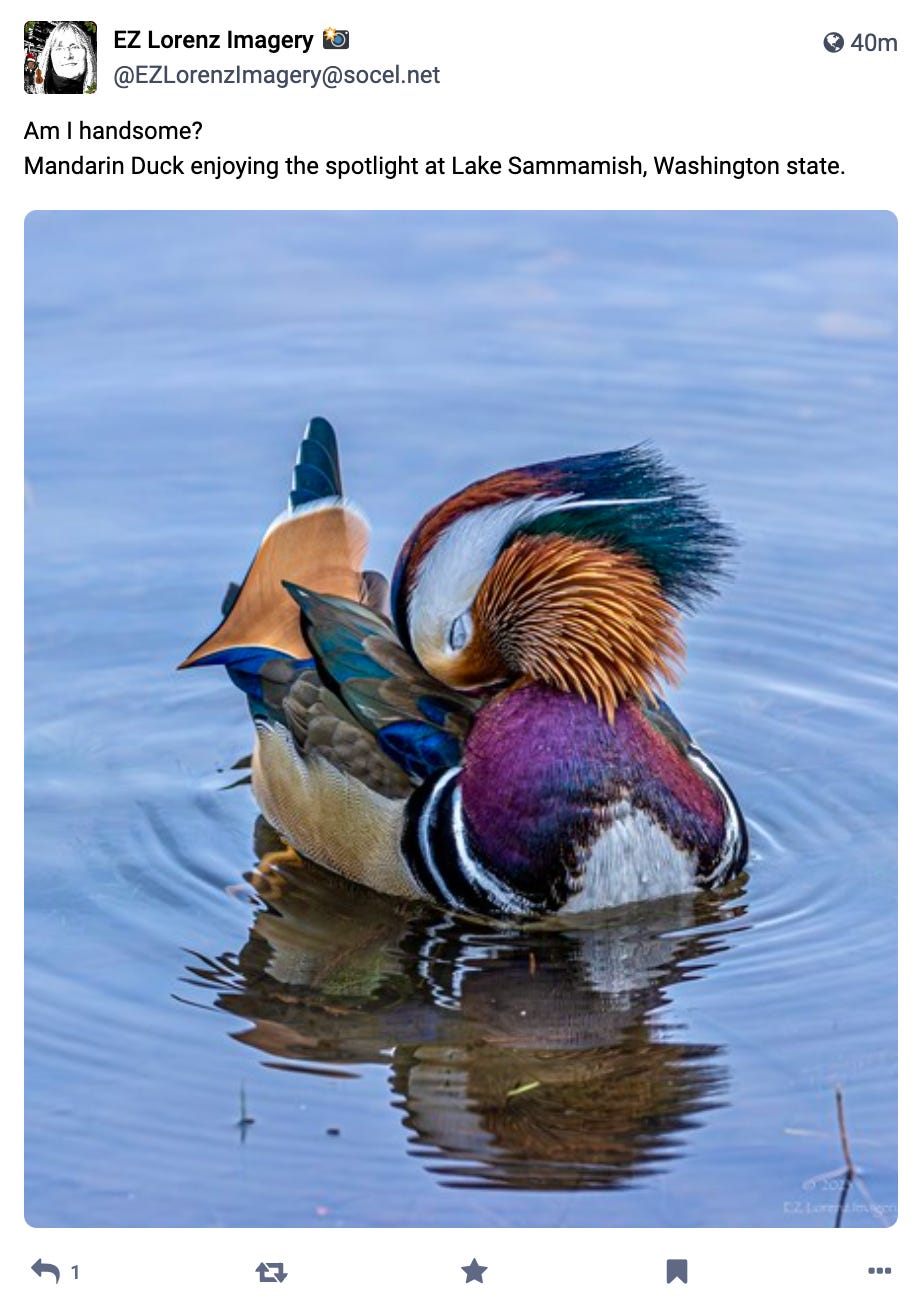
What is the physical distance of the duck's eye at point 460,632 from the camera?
28.0ft

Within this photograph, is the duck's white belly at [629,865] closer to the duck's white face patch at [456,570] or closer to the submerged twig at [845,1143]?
the duck's white face patch at [456,570]

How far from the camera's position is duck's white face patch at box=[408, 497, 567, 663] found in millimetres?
8305

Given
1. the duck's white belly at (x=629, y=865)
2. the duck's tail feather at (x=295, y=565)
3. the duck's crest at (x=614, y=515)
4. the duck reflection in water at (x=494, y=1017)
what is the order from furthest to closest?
the duck's tail feather at (x=295, y=565) < the duck's white belly at (x=629, y=865) < the duck's crest at (x=614, y=515) < the duck reflection in water at (x=494, y=1017)

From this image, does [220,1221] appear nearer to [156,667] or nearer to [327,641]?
[327,641]

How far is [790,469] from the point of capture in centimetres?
1084

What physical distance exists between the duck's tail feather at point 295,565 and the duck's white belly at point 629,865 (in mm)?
1564

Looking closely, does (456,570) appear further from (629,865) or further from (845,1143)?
(845,1143)

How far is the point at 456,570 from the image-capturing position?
8406mm

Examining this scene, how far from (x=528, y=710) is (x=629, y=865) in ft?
2.13
